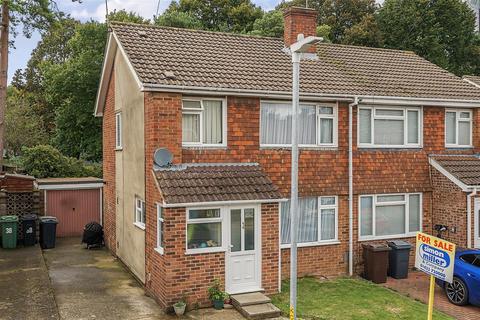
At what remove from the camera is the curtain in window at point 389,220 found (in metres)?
14.4

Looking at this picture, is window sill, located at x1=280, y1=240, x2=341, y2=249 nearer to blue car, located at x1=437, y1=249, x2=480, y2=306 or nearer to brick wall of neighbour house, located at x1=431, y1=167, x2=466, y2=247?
blue car, located at x1=437, y1=249, x2=480, y2=306

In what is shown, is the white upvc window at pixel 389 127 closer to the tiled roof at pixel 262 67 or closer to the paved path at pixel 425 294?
the tiled roof at pixel 262 67

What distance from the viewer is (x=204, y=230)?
36.2 feet

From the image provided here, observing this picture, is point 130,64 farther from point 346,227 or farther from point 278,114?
point 346,227

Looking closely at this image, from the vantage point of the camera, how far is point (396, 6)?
123 feet

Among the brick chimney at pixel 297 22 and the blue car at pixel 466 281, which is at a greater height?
A: the brick chimney at pixel 297 22

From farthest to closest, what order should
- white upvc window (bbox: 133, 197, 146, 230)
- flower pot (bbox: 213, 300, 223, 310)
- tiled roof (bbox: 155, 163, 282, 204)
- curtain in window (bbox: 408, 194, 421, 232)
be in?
1. curtain in window (bbox: 408, 194, 421, 232)
2. white upvc window (bbox: 133, 197, 146, 230)
3. tiled roof (bbox: 155, 163, 282, 204)
4. flower pot (bbox: 213, 300, 223, 310)

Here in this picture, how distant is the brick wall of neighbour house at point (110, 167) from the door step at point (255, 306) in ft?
22.2

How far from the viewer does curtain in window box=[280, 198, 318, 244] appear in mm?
13211

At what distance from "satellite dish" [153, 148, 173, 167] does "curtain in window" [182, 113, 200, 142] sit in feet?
2.65

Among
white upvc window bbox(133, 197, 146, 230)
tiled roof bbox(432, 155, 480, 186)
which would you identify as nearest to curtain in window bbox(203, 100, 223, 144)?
white upvc window bbox(133, 197, 146, 230)

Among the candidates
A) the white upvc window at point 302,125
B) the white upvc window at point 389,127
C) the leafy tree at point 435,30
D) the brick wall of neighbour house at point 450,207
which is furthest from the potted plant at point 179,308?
the leafy tree at point 435,30

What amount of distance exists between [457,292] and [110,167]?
38.8 ft

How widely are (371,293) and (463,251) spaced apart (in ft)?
8.70
